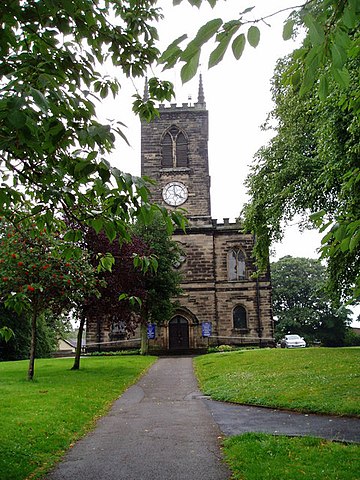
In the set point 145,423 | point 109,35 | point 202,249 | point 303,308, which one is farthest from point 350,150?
point 303,308

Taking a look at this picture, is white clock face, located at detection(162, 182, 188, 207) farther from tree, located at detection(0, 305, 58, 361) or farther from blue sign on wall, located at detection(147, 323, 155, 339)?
tree, located at detection(0, 305, 58, 361)

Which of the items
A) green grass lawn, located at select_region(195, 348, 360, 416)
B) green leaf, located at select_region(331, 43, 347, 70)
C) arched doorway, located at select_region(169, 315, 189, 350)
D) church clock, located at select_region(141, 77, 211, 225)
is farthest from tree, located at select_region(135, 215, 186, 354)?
green leaf, located at select_region(331, 43, 347, 70)

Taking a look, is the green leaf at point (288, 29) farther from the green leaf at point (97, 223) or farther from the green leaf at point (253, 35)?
the green leaf at point (97, 223)

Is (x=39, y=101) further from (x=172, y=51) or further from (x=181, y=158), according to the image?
(x=181, y=158)

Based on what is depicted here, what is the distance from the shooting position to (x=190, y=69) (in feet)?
6.29

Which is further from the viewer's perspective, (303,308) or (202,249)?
(303,308)

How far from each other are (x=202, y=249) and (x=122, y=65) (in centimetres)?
3541

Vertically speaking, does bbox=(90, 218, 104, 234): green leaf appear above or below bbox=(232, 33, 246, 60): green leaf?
below

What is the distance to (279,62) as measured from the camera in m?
21.5

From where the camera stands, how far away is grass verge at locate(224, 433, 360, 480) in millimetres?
5652

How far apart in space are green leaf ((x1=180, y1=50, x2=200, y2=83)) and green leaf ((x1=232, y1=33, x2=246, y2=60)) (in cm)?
17

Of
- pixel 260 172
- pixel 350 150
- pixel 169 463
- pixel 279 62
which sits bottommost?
pixel 169 463

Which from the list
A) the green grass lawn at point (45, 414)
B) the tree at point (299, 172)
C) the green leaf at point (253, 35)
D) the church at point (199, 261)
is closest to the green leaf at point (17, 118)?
the green leaf at point (253, 35)

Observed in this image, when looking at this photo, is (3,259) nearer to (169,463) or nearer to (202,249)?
(169,463)
